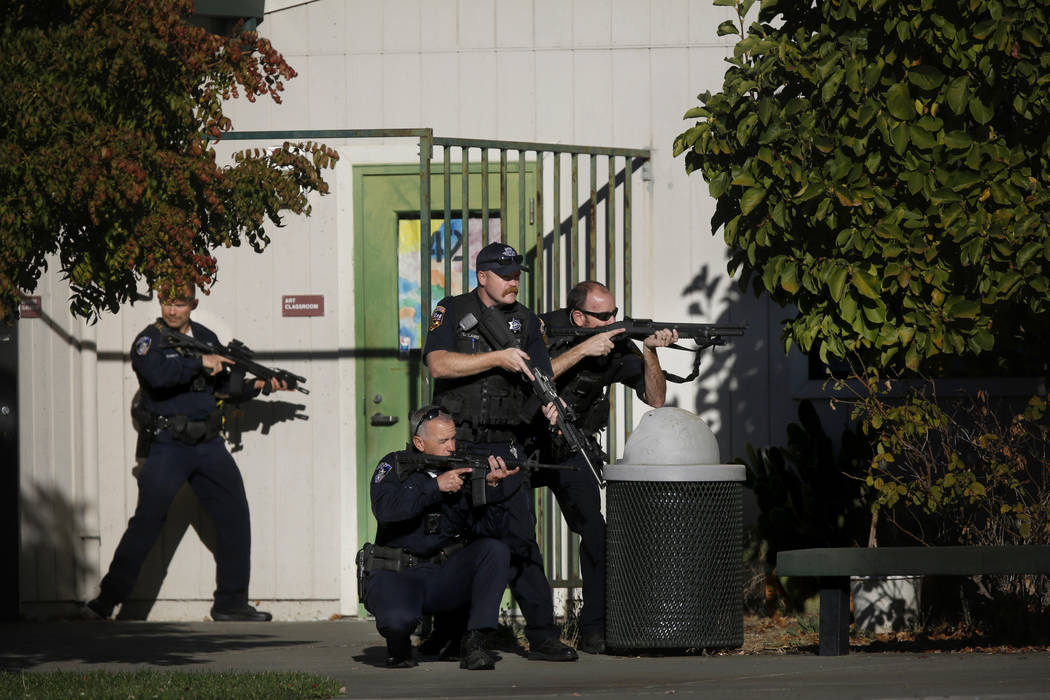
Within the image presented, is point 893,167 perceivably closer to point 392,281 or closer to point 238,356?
point 392,281

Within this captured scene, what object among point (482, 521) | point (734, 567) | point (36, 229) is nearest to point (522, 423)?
point (482, 521)

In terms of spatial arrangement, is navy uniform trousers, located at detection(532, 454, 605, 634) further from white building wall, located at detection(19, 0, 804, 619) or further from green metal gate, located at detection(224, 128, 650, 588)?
white building wall, located at detection(19, 0, 804, 619)

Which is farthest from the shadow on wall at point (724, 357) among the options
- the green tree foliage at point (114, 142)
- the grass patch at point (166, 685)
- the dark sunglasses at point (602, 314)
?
the grass patch at point (166, 685)

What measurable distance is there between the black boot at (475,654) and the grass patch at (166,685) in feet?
2.34

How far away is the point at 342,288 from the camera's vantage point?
960 centimetres

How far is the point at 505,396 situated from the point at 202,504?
9.56ft

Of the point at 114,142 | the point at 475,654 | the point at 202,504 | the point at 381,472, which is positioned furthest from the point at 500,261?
the point at 202,504

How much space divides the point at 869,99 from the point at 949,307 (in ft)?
3.25

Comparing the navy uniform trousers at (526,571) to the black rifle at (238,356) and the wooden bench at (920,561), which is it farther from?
the black rifle at (238,356)

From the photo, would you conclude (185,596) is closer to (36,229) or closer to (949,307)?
(36,229)

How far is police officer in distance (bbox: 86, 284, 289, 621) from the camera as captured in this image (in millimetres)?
9180

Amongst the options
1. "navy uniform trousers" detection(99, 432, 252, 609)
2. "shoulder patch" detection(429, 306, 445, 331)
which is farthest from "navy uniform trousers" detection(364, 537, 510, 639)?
"navy uniform trousers" detection(99, 432, 252, 609)

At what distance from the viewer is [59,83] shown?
19.0 feet

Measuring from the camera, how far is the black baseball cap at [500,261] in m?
7.27
